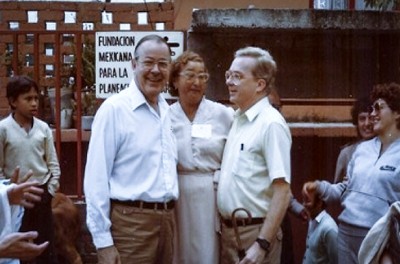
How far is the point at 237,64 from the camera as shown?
4.89 m

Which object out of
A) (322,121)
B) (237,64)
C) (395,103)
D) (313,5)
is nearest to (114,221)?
(237,64)

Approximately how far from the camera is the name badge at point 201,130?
5.13 meters

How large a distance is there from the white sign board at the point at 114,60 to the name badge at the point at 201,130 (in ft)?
7.50

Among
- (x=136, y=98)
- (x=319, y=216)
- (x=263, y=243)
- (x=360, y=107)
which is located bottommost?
(x=319, y=216)

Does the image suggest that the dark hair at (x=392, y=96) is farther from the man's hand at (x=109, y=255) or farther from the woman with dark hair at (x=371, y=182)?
the man's hand at (x=109, y=255)

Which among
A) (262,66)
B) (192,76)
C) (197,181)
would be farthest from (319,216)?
(262,66)

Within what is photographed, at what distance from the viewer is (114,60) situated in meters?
7.41

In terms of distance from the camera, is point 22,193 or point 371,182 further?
point 371,182

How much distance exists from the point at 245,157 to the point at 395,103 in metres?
1.10

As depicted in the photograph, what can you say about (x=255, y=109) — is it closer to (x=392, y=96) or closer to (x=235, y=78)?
(x=235, y=78)

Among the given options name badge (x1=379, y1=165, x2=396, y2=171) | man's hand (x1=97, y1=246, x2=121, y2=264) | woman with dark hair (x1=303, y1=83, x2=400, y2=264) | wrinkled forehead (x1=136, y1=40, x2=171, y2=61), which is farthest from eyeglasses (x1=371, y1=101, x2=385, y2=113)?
man's hand (x1=97, y1=246, x2=121, y2=264)

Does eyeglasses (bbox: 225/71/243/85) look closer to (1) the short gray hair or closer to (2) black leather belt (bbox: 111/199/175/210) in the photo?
(1) the short gray hair

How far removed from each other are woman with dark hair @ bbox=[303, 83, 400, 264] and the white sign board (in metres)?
2.47

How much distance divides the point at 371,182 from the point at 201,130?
103cm
